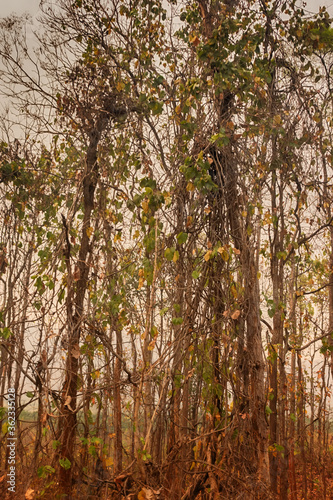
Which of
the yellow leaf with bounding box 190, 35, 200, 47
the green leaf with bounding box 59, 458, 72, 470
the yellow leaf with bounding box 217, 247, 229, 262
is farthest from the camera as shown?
the yellow leaf with bounding box 190, 35, 200, 47

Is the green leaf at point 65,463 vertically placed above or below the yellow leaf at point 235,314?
below

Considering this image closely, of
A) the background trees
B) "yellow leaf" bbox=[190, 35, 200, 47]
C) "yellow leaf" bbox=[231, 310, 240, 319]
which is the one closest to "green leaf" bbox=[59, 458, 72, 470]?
the background trees

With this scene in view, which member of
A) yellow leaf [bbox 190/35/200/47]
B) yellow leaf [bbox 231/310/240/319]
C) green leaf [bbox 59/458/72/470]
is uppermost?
yellow leaf [bbox 190/35/200/47]

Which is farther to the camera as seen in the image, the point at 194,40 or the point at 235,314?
the point at 194,40

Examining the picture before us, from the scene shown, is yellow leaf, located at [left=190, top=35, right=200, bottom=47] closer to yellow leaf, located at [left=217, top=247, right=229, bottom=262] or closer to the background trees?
the background trees

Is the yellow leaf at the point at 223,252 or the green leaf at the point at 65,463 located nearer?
the yellow leaf at the point at 223,252

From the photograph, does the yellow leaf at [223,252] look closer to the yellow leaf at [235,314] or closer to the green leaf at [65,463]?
the yellow leaf at [235,314]

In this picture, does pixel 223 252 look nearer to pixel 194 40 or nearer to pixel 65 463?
pixel 194 40

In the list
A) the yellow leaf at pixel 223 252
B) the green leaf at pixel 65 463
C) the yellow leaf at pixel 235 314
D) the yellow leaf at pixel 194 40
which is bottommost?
the green leaf at pixel 65 463

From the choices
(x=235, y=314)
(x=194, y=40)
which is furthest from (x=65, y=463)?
(x=194, y=40)

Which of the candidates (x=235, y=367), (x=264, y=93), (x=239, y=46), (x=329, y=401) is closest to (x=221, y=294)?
(x=235, y=367)

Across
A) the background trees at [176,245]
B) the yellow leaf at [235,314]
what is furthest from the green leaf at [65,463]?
the yellow leaf at [235,314]

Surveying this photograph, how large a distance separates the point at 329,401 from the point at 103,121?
5546mm

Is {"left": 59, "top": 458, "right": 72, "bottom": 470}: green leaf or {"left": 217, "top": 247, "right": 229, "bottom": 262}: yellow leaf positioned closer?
{"left": 217, "top": 247, "right": 229, "bottom": 262}: yellow leaf
